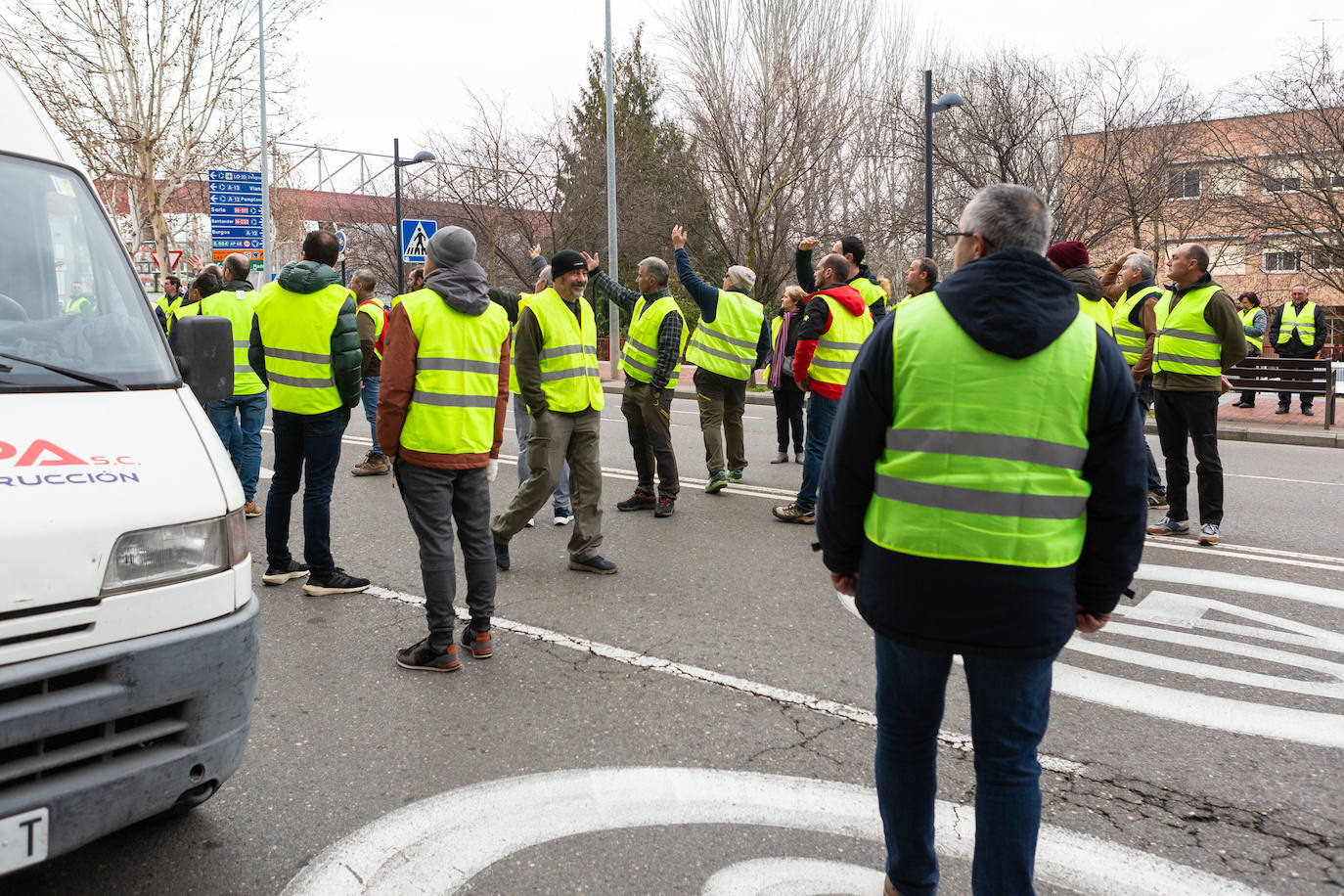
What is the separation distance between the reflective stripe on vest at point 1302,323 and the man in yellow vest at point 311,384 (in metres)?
16.5

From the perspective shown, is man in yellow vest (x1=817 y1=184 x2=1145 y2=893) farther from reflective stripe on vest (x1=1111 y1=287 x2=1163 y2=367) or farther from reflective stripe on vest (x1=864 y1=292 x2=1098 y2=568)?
reflective stripe on vest (x1=1111 y1=287 x2=1163 y2=367)

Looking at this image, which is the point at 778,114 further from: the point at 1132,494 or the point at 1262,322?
the point at 1132,494

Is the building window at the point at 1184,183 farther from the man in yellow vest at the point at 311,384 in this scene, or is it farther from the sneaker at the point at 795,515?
the man in yellow vest at the point at 311,384

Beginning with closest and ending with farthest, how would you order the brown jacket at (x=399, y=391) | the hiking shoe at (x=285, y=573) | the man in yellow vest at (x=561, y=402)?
the brown jacket at (x=399, y=391) < the hiking shoe at (x=285, y=573) < the man in yellow vest at (x=561, y=402)

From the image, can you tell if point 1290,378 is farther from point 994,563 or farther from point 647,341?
point 994,563

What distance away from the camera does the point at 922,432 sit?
2344 millimetres

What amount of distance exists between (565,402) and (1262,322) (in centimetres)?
1578

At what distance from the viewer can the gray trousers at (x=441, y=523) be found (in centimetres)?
450

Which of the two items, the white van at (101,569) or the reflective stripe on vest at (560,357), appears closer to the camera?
the white van at (101,569)

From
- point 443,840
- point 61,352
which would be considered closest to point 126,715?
point 443,840

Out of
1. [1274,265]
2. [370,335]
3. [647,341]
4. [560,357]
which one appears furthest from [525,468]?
[1274,265]

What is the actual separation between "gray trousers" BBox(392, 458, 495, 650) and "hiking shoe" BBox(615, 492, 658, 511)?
3466 millimetres

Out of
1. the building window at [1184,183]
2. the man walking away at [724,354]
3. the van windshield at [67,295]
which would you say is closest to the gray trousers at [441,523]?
the van windshield at [67,295]

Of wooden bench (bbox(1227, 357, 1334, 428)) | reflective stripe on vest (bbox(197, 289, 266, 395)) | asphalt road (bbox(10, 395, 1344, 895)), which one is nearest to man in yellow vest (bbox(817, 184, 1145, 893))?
asphalt road (bbox(10, 395, 1344, 895))
